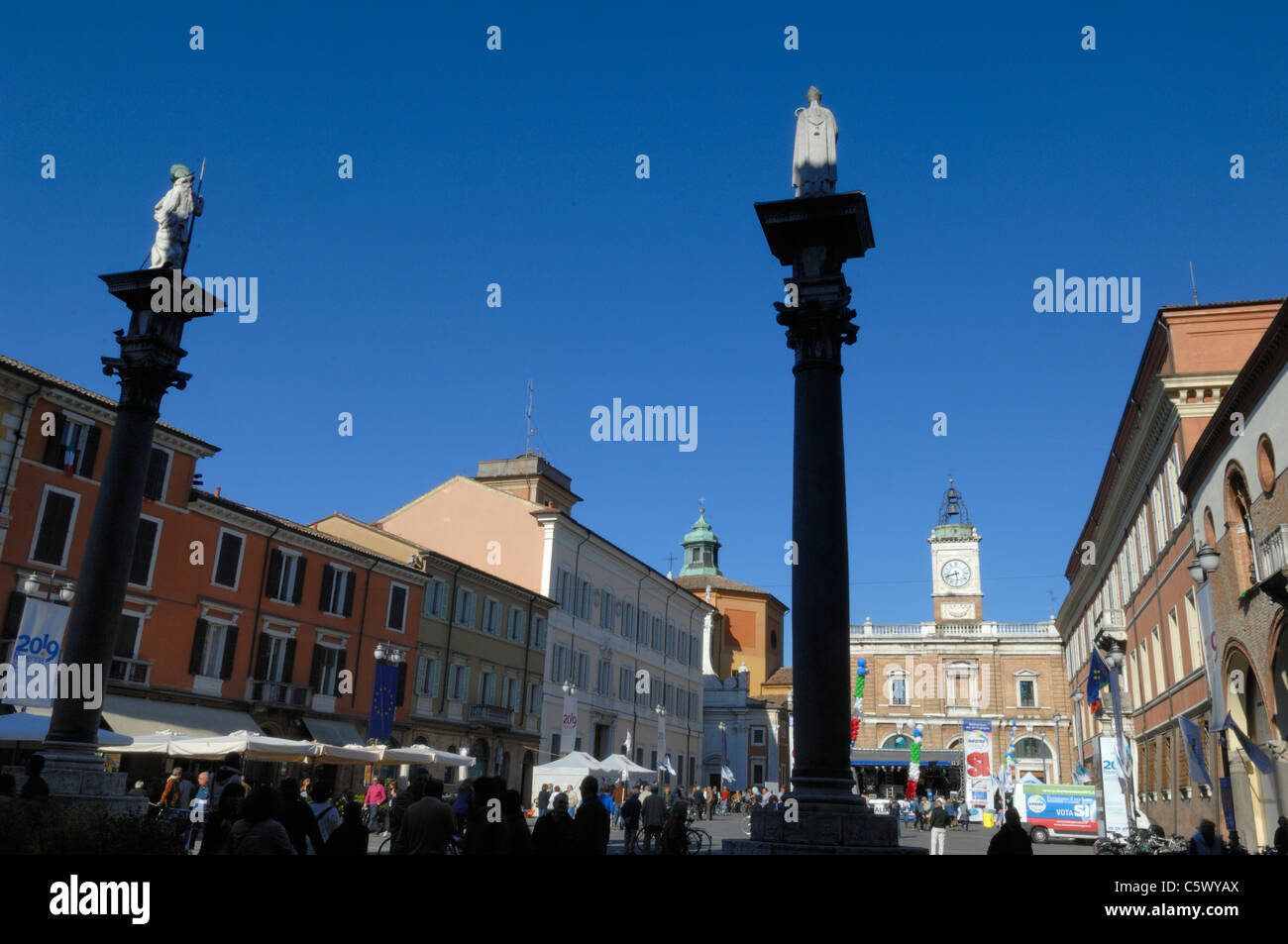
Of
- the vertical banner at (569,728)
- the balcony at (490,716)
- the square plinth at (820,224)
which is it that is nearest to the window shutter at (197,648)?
the balcony at (490,716)

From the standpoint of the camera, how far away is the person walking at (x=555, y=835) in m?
9.73

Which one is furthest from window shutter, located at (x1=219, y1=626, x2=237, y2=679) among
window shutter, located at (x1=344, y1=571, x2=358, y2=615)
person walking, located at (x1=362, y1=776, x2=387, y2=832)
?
person walking, located at (x1=362, y1=776, x2=387, y2=832)

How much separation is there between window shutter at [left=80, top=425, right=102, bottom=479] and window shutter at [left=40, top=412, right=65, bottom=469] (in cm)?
65

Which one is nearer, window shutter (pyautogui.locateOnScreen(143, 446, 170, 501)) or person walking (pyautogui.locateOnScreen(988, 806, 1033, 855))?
person walking (pyautogui.locateOnScreen(988, 806, 1033, 855))

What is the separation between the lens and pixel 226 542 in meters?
31.2

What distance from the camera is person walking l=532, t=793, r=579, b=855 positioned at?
9.73 meters

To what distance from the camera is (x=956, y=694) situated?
75375 millimetres

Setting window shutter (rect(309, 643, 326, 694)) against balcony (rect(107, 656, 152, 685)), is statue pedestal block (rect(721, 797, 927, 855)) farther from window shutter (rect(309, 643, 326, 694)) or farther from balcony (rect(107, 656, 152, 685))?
window shutter (rect(309, 643, 326, 694))

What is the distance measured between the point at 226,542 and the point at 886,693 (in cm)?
5697

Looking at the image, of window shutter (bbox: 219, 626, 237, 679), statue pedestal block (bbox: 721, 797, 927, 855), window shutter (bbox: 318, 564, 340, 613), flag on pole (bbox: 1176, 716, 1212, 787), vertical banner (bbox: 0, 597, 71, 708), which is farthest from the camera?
window shutter (bbox: 318, 564, 340, 613)

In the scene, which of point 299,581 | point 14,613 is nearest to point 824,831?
point 14,613

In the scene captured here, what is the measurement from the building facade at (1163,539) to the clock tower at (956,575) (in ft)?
116
